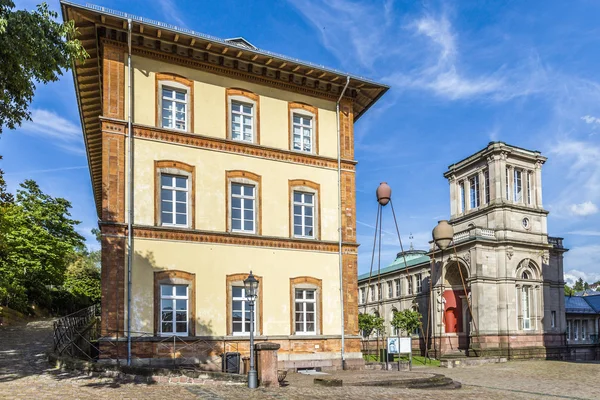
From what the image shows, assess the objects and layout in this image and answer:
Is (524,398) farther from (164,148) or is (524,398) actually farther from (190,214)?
(164,148)

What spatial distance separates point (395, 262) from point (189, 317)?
51.4 m

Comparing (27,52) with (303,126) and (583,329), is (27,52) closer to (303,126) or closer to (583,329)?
(303,126)

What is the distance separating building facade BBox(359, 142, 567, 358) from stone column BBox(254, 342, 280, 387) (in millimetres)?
26524

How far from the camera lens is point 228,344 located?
21.0m

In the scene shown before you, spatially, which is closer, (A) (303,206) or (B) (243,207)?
(B) (243,207)

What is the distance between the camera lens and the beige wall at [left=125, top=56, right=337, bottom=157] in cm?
2102

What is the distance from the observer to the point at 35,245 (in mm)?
40875

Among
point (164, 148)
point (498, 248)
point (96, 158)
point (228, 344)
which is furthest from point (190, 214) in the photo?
point (498, 248)

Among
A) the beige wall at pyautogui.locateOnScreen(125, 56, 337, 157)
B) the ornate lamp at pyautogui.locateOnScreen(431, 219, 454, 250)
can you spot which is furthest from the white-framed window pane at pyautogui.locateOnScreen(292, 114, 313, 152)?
the ornate lamp at pyautogui.locateOnScreen(431, 219, 454, 250)

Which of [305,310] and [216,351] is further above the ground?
[305,310]

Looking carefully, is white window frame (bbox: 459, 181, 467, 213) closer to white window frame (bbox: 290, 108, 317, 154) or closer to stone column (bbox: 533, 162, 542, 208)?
stone column (bbox: 533, 162, 542, 208)

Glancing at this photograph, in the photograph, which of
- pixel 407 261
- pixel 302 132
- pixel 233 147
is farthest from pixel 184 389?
pixel 407 261

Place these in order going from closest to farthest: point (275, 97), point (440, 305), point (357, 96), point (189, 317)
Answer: point (189, 317)
point (275, 97)
point (357, 96)
point (440, 305)

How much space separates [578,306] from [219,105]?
4966cm
